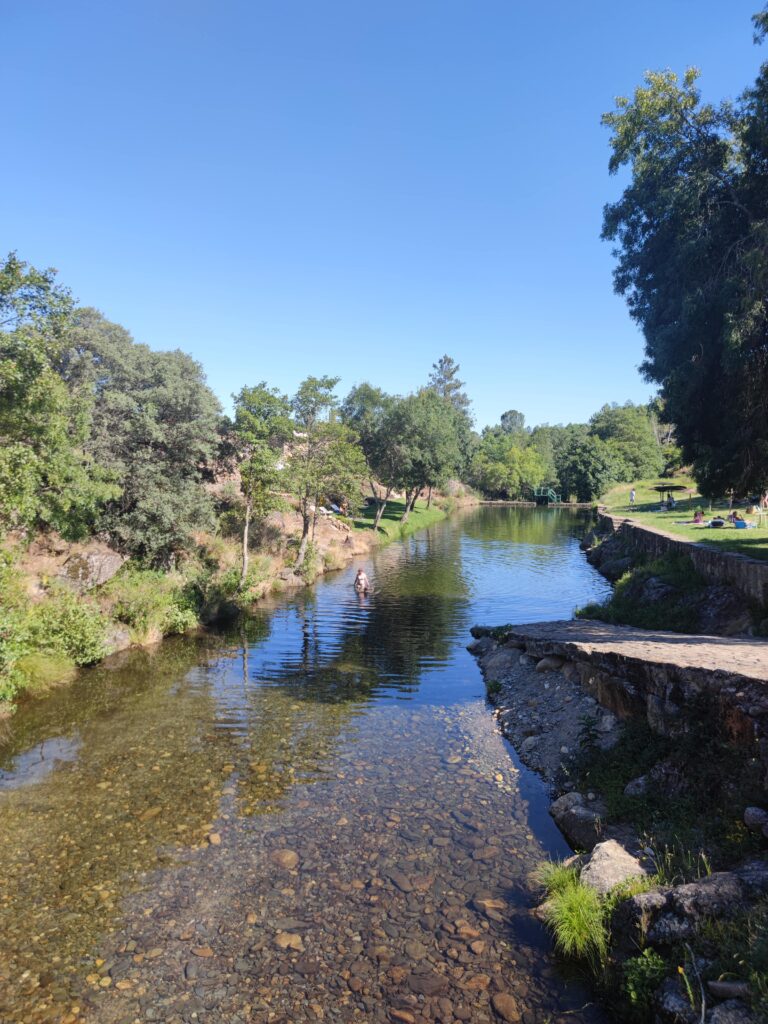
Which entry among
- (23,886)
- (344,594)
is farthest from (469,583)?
(23,886)

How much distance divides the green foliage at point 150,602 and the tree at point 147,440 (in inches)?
85.7

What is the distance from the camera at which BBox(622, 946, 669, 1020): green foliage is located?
20.1 ft

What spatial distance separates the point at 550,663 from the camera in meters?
17.0

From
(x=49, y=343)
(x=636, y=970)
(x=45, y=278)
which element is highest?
(x=45, y=278)

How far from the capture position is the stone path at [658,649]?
31.5 feet

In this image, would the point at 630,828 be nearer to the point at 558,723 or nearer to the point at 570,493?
the point at 558,723

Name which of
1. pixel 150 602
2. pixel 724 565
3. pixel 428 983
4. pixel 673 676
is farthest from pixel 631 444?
pixel 428 983

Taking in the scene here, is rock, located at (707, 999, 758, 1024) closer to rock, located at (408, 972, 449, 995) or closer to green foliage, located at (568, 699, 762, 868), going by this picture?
green foliage, located at (568, 699, 762, 868)

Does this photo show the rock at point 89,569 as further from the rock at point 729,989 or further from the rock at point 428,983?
the rock at point 729,989

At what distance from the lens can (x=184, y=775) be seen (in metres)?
12.3

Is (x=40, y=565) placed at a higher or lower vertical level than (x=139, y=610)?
higher

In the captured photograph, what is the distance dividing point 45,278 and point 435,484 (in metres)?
52.5

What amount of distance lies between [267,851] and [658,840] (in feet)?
21.0

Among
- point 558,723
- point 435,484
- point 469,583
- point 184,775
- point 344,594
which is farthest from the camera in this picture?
point 435,484
